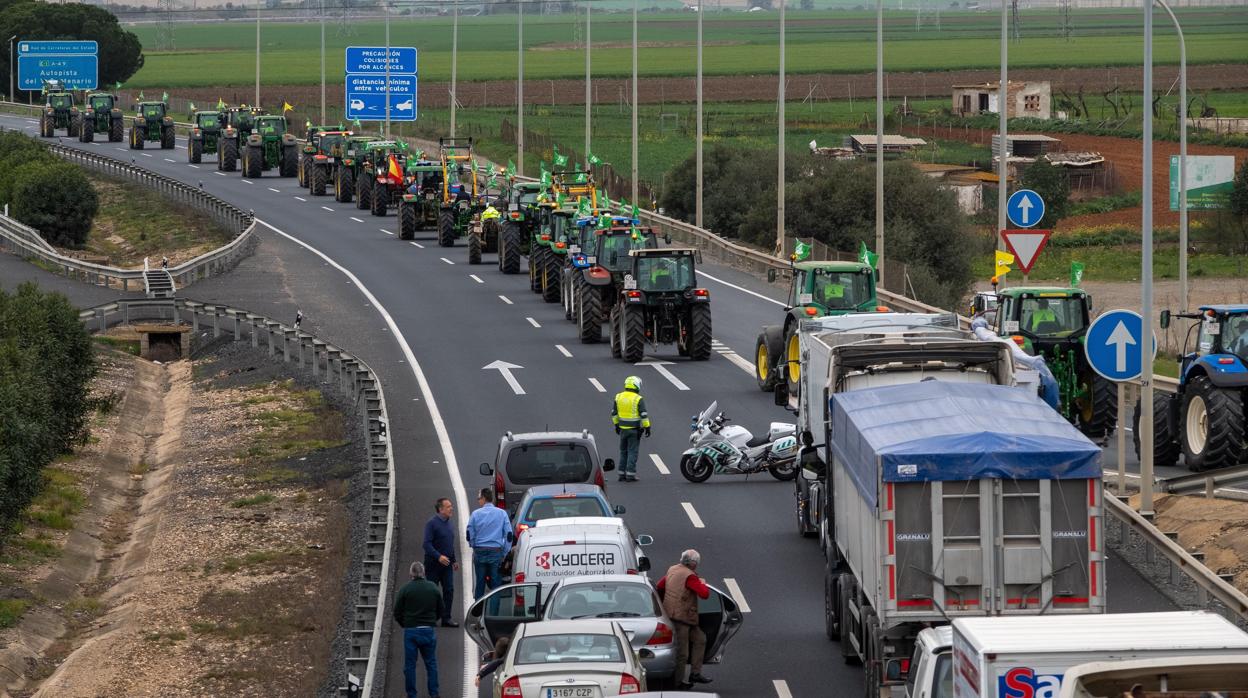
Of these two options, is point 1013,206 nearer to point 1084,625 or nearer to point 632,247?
point 632,247

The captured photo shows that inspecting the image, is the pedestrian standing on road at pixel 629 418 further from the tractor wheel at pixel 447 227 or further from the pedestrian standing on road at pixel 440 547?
the tractor wheel at pixel 447 227

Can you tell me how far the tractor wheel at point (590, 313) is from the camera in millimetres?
42375

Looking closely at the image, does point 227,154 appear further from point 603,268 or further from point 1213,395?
point 1213,395

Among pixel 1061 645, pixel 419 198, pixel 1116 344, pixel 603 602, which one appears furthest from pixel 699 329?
pixel 1061 645

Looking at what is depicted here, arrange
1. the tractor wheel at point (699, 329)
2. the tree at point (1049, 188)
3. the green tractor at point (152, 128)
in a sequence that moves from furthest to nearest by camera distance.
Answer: the green tractor at point (152, 128) → the tree at point (1049, 188) → the tractor wheel at point (699, 329)

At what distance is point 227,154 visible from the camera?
3410 inches

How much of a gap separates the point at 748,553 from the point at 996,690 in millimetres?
12290

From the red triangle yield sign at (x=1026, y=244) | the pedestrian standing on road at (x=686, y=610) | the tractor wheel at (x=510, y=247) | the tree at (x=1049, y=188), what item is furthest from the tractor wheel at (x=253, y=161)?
the pedestrian standing on road at (x=686, y=610)

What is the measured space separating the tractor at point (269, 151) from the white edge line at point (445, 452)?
25.2 metres

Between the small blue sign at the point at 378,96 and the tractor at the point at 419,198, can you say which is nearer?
the tractor at the point at 419,198

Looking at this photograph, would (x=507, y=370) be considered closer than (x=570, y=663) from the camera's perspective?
No

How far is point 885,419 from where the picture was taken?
18219 mm

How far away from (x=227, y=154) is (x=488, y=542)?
223 ft

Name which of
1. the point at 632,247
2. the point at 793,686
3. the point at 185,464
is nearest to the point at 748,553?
the point at 793,686
